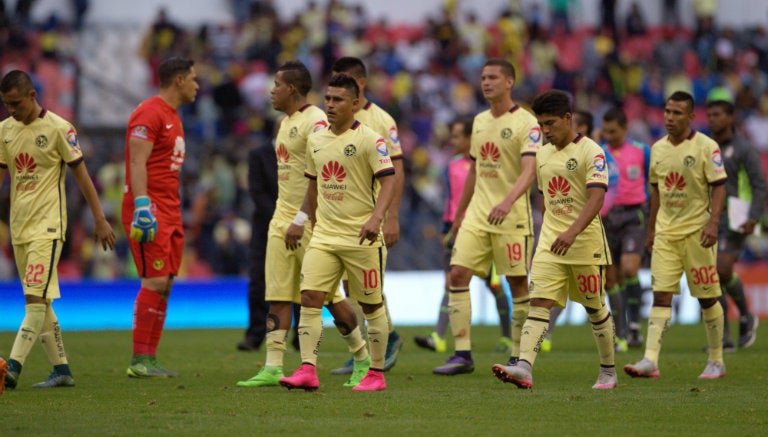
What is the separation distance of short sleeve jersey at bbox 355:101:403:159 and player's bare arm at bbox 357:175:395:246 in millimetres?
1468

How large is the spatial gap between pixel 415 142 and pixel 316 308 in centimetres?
1700

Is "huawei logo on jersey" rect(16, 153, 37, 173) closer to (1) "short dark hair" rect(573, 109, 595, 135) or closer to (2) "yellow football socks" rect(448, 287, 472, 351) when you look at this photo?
(2) "yellow football socks" rect(448, 287, 472, 351)

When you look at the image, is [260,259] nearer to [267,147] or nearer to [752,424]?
[267,147]

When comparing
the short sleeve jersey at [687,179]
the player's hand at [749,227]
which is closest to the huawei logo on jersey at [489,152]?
the short sleeve jersey at [687,179]

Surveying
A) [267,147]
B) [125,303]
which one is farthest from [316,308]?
[125,303]

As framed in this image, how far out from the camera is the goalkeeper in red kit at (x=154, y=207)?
1086cm

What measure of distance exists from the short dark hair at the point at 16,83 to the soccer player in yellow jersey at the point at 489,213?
383 cm

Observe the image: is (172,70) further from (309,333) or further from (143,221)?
(309,333)

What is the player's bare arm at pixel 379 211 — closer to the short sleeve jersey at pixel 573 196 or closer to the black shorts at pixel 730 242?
the short sleeve jersey at pixel 573 196

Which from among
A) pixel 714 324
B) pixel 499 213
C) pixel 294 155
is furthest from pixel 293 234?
pixel 714 324

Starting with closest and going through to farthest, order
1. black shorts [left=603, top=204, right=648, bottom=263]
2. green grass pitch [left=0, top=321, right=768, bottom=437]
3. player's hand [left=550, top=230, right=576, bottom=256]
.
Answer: green grass pitch [left=0, top=321, right=768, bottom=437] → player's hand [left=550, top=230, right=576, bottom=256] → black shorts [left=603, top=204, right=648, bottom=263]

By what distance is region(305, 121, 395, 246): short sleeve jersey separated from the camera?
9.58m

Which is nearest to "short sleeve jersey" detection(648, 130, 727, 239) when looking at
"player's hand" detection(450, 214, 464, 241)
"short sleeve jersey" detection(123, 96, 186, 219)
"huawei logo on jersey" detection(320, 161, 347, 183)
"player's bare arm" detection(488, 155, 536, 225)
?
"player's bare arm" detection(488, 155, 536, 225)

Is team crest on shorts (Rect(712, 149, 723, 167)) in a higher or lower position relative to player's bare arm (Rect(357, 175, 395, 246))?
higher
